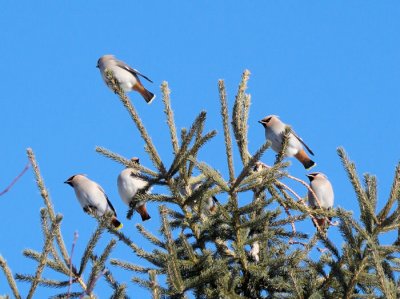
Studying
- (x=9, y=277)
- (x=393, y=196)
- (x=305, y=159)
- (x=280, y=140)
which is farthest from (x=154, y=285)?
(x=305, y=159)

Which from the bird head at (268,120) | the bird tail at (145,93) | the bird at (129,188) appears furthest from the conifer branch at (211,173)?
the bird tail at (145,93)

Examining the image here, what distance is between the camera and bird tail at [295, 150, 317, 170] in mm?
8586

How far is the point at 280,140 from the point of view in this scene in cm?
751

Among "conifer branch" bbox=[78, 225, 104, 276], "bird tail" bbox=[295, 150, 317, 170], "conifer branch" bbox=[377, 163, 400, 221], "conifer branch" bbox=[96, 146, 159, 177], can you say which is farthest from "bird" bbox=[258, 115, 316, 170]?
"conifer branch" bbox=[78, 225, 104, 276]

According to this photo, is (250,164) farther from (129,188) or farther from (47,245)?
(129,188)

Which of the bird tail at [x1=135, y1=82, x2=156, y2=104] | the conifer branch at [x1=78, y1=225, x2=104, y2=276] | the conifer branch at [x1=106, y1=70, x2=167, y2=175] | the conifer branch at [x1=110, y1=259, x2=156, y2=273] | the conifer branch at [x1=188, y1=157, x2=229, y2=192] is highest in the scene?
the bird tail at [x1=135, y1=82, x2=156, y2=104]

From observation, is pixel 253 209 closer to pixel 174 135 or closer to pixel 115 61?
pixel 174 135

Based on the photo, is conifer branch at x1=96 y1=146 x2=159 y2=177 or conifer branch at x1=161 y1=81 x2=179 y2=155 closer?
conifer branch at x1=96 y1=146 x2=159 y2=177

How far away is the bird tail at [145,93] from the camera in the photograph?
896cm

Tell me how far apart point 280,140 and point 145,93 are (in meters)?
2.05

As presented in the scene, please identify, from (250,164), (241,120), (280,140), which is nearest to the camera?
(250,164)

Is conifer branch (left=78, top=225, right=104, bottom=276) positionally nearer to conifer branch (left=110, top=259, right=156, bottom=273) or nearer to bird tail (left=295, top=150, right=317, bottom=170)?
conifer branch (left=110, top=259, right=156, bottom=273)

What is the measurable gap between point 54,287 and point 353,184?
4.90 ft

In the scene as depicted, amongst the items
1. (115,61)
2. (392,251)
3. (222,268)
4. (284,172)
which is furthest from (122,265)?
(115,61)
